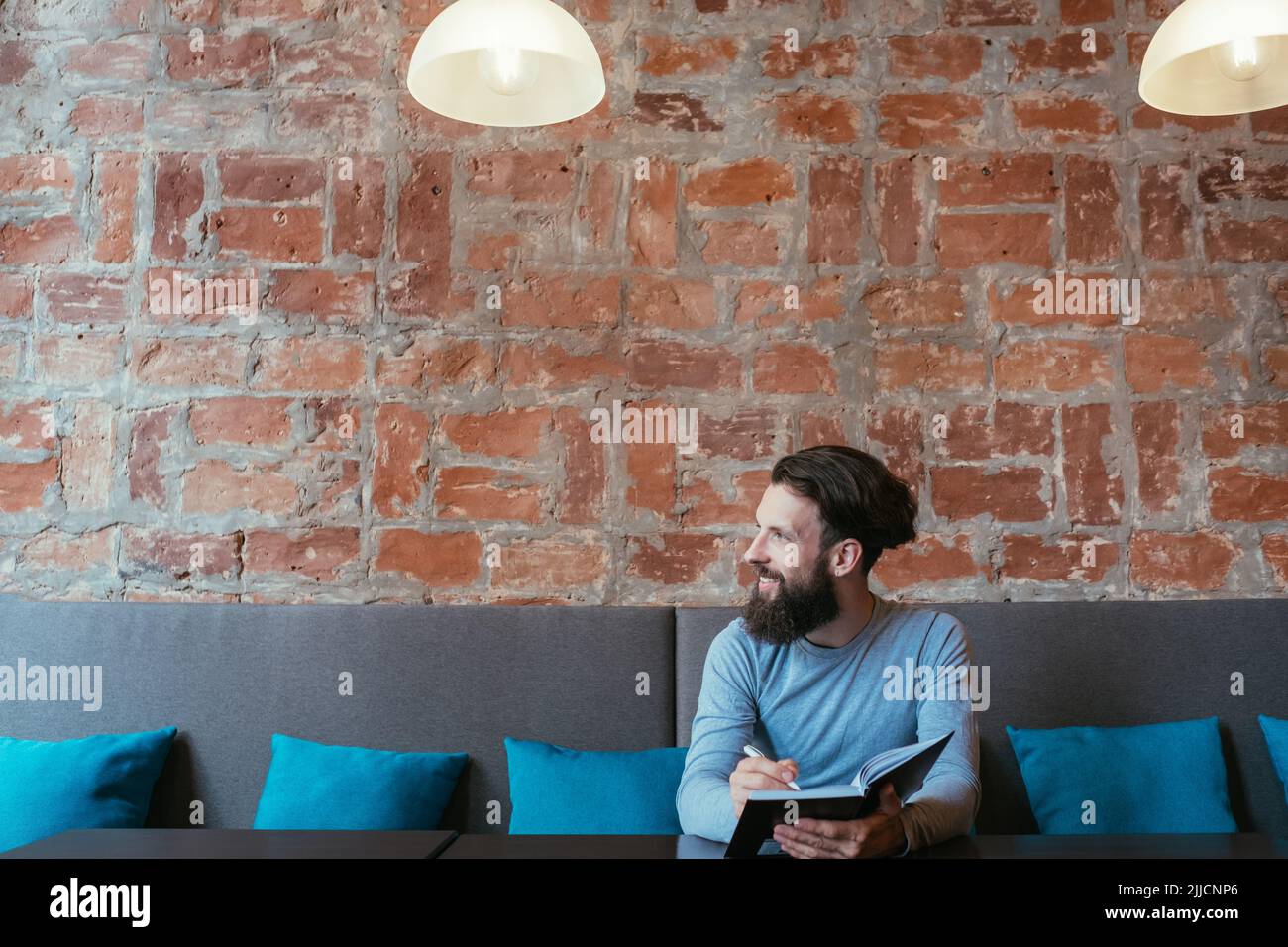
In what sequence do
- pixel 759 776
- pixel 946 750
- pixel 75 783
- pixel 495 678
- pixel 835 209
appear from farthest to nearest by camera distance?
pixel 835 209, pixel 495 678, pixel 75 783, pixel 946 750, pixel 759 776

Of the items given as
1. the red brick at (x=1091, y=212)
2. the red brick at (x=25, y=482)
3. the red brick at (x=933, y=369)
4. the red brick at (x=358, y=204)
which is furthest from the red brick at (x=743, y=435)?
the red brick at (x=25, y=482)

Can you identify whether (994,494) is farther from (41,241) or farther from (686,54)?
(41,241)

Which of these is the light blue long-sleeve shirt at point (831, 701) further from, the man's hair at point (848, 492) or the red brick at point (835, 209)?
the red brick at point (835, 209)

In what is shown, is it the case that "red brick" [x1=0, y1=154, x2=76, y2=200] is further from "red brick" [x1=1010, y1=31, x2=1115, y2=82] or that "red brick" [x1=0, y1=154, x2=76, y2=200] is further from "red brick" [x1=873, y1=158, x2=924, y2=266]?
"red brick" [x1=1010, y1=31, x2=1115, y2=82]

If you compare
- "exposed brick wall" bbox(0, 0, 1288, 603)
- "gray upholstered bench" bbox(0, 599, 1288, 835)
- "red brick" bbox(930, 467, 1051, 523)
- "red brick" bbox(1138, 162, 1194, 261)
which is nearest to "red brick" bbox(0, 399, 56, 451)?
"exposed brick wall" bbox(0, 0, 1288, 603)

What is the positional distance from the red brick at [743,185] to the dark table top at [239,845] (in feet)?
5.89

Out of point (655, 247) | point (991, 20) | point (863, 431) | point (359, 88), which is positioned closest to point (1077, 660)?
point (863, 431)

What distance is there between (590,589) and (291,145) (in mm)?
1378

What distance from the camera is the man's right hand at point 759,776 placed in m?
1.44

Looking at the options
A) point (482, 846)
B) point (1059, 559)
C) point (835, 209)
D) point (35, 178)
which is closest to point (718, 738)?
point (482, 846)

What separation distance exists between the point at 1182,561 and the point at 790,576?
1234mm

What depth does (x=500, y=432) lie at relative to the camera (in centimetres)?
256

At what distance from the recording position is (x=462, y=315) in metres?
2.59

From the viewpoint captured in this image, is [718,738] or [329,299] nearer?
[718,738]
